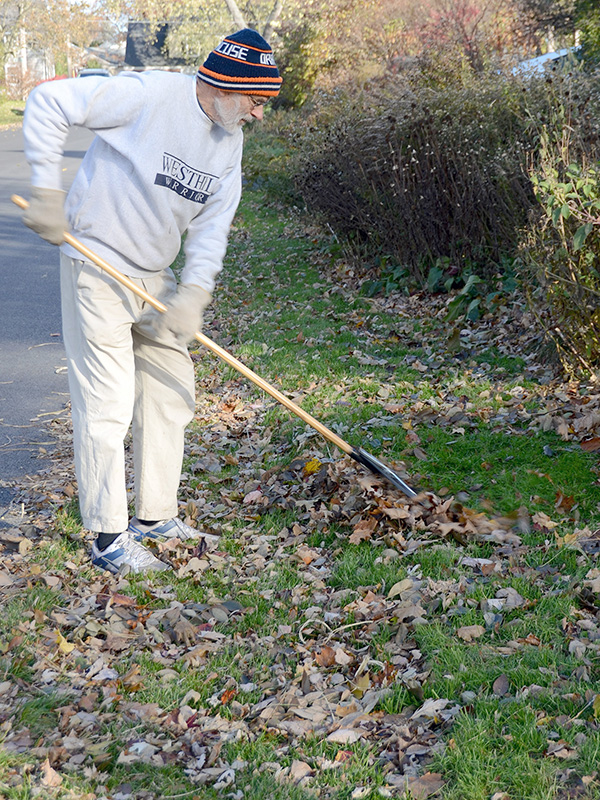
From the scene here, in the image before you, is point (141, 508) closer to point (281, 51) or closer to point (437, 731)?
point (437, 731)

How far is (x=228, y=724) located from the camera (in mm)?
3020

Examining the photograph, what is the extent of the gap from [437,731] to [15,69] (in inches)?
2357

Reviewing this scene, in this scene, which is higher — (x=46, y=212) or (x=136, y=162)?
(x=136, y=162)

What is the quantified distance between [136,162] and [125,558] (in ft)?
5.97

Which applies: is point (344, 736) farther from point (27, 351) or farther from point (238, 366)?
point (27, 351)

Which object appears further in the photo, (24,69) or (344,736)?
(24,69)

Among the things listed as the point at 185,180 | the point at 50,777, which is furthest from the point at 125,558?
the point at 185,180

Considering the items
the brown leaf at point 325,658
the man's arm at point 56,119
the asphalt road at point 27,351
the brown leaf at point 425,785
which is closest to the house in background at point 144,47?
the asphalt road at point 27,351

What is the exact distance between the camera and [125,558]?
4031 mm

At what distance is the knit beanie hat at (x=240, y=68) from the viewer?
353 centimetres

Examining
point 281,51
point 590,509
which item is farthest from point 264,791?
point 281,51

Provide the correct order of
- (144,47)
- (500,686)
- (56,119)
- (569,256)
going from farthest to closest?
(144,47) < (569,256) < (56,119) < (500,686)

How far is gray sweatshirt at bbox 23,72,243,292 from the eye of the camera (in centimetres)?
349

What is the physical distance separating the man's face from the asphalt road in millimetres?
2555
